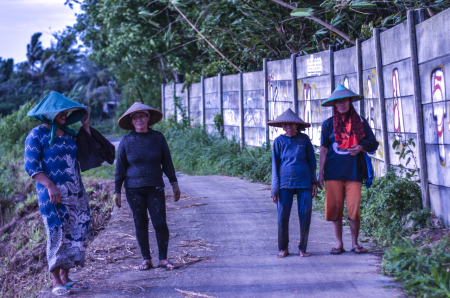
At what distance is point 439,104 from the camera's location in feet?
17.3

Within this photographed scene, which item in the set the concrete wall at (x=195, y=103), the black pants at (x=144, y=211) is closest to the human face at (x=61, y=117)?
the black pants at (x=144, y=211)

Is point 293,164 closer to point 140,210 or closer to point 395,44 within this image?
point 140,210

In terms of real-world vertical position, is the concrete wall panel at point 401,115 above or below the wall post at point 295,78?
below

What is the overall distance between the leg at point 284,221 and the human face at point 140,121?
1.79m

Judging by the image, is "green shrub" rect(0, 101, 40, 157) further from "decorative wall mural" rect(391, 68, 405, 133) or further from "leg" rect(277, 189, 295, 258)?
"decorative wall mural" rect(391, 68, 405, 133)

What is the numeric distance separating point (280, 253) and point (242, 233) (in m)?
1.29

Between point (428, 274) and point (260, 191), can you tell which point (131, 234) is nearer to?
point (260, 191)

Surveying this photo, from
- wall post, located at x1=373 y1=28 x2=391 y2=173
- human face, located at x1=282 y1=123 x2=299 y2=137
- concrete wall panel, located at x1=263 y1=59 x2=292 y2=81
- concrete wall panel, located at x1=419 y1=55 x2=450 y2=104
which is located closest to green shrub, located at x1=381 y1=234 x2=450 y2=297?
concrete wall panel, located at x1=419 y1=55 x2=450 y2=104

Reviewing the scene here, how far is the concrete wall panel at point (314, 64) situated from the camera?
30.8 feet

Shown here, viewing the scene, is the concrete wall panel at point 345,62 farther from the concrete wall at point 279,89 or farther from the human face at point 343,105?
the human face at point 343,105

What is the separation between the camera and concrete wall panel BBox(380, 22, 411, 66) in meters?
6.11

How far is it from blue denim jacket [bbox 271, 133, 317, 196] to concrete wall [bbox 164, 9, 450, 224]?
137 centimetres

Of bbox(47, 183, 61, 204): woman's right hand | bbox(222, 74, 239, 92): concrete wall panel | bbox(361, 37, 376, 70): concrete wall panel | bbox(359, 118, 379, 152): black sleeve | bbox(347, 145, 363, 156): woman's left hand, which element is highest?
bbox(222, 74, 239, 92): concrete wall panel

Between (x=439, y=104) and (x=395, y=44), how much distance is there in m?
1.51
